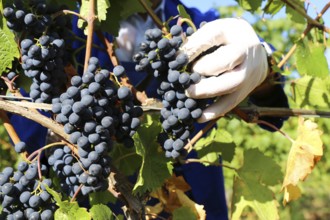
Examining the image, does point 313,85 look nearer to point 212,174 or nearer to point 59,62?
point 212,174

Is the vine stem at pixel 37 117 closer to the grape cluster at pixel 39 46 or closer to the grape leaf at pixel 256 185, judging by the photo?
the grape cluster at pixel 39 46

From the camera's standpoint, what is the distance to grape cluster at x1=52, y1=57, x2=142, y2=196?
93 cm

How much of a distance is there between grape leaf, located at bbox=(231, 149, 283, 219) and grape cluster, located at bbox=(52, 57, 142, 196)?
0.46m

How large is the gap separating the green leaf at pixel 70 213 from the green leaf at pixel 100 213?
11 mm

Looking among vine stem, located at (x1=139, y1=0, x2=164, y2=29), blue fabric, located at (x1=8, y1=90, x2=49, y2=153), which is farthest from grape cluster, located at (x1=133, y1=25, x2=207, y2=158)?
blue fabric, located at (x1=8, y1=90, x2=49, y2=153)

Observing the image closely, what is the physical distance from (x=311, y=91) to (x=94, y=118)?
0.88 metres

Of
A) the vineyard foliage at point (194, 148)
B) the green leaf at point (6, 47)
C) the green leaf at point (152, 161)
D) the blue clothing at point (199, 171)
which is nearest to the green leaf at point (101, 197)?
the vineyard foliage at point (194, 148)

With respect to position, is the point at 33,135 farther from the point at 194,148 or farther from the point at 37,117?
the point at 37,117

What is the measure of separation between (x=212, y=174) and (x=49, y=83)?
1.04 metres

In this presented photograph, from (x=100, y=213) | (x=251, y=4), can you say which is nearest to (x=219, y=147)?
(x=251, y=4)

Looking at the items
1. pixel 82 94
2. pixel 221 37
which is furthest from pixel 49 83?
pixel 221 37

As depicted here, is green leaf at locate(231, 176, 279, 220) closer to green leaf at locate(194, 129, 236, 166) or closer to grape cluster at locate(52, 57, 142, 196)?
green leaf at locate(194, 129, 236, 166)

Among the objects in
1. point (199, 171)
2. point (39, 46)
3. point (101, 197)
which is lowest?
point (199, 171)

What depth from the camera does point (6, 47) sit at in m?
1.07
